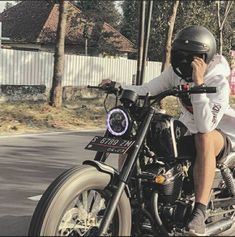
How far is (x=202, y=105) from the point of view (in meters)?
3.56

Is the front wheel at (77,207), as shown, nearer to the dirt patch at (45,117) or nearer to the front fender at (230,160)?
the front fender at (230,160)

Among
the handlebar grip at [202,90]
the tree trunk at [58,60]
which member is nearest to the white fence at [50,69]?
the tree trunk at [58,60]

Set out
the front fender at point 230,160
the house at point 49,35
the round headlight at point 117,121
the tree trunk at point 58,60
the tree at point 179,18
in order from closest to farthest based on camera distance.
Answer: the round headlight at point 117,121 → the front fender at point 230,160 → the tree trunk at point 58,60 → the tree at point 179,18 → the house at point 49,35

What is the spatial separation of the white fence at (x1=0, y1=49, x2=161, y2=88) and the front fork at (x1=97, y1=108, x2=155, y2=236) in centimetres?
1526

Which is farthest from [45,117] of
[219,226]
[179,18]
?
[179,18]

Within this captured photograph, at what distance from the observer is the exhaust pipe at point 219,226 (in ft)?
12.7

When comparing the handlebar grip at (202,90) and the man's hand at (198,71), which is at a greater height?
the man's hand at (198,71)

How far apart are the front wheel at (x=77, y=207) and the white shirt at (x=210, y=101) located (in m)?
0.77

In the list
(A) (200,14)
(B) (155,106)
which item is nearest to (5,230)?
(B) (155,106)

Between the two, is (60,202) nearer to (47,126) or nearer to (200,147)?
(200,147)

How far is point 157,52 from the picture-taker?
3322 cm

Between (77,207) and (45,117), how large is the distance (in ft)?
36.0

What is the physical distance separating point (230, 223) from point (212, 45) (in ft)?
4.68

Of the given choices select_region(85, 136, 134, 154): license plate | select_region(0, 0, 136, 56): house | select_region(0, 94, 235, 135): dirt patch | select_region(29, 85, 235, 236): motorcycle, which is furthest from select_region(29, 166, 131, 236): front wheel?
select_region(0, 0, 136, 56): house
